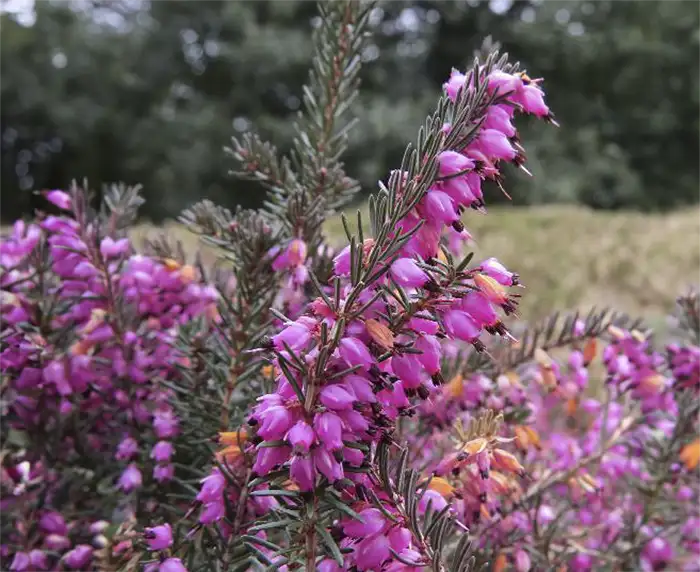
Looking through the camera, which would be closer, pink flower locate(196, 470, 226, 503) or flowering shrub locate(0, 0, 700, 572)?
flowering shrub locate(0, 0, 700, 572)

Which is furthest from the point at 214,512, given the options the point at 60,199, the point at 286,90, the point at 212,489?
the point at 286,90

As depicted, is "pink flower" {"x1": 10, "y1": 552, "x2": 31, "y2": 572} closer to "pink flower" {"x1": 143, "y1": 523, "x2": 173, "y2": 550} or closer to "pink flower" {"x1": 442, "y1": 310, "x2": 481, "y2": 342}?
"pink flower" {"x1": 143, "y1": 523, "x2": 173, "y2": 550}

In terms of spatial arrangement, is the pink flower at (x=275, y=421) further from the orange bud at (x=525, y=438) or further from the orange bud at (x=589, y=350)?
the orange bud at (x=589, y=350)

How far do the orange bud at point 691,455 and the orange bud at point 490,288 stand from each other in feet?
2.03

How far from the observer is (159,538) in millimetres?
654

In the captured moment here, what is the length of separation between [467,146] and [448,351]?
586mm

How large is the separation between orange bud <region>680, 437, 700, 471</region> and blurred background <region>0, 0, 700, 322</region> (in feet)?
37.5

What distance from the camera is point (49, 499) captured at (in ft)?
2.91

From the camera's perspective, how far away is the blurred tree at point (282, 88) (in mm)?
13992

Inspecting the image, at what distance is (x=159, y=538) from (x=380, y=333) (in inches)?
11.6

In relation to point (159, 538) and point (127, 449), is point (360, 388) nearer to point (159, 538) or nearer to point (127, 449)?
point (159, 538)

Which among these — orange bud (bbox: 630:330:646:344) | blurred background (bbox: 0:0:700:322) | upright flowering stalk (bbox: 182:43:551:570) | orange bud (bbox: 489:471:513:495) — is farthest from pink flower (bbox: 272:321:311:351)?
blurred background (bbox: 0:0:700:322)

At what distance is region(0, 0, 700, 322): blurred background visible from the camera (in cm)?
1396

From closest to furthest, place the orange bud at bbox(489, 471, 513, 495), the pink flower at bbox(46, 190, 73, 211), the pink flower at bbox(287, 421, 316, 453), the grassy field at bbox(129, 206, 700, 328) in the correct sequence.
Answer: the pink flower at bbox(287, 421, 316, 453), the orange bud at bbox(489, 471, 513, 495), the pink flower at bbox(46, 190, 73, 211), the grassy field at bbox(129, 206, 700, 328)
